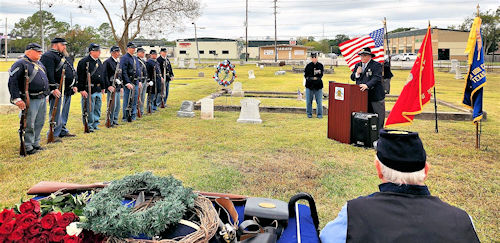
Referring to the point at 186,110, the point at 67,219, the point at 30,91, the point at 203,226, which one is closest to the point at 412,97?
the point at 203,226

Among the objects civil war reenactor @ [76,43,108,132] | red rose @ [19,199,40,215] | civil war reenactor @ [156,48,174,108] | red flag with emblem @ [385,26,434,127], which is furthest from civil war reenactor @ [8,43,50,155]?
red flag with emblem @ [385,26,434,127]

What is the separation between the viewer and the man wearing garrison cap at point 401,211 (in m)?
1.84

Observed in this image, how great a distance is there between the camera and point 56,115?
7.94 metres

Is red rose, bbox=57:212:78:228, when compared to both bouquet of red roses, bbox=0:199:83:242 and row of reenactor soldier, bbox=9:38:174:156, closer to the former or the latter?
bouquet of red roses, bbox=0:199:83:242

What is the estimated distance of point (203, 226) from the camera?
2.05 m

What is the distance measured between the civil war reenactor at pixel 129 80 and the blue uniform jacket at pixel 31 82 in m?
3.05

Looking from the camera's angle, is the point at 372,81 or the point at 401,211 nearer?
the point at 401,211

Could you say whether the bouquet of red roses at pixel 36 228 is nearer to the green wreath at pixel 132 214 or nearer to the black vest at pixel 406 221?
the green wreath at pixel 132 214

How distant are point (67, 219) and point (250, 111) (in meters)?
8.58

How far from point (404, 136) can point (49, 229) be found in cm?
Result: 203

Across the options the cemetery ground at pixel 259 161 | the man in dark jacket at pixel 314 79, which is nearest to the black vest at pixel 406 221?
the cemetery ground at pixel 259 161

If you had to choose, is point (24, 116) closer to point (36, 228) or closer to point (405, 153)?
point (36, 228)

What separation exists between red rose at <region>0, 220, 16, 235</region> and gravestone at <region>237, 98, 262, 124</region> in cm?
858

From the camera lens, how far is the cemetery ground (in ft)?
16.6
